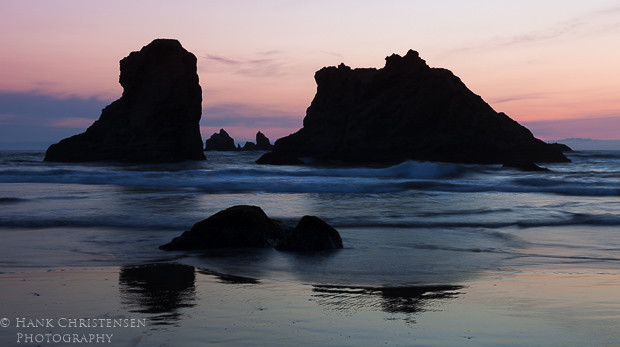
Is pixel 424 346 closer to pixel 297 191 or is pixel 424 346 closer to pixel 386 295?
pixel 386 295

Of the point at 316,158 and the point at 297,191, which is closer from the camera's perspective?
the point at 297,191

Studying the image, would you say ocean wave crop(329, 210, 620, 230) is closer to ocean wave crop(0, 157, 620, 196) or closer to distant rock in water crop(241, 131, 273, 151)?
ocean wave crop(0, 157, 620, 196)

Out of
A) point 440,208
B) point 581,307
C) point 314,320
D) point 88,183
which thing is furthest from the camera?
point 88,183

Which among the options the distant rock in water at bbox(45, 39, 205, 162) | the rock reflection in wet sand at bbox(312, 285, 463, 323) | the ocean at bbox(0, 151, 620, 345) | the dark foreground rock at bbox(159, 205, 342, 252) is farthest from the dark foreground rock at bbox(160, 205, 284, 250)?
the distant rock in water at bbox(45, 39, 205, 162)

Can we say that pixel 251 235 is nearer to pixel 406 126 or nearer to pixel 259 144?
pixel 406 126

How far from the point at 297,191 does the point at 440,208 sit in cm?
770

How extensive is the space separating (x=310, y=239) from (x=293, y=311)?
3175 mm

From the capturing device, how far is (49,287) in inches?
201

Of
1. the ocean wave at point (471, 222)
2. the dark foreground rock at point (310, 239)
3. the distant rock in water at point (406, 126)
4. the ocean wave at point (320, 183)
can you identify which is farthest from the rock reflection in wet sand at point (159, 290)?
the distant rock in water at point (406, 126)

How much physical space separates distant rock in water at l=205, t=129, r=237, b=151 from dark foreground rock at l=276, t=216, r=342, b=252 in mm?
101072

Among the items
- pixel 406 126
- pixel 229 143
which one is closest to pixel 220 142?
pixel 229 143

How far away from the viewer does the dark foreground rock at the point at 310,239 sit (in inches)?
293

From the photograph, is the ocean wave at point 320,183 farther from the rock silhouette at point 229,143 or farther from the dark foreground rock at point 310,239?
the rock silhouette at point 229,143

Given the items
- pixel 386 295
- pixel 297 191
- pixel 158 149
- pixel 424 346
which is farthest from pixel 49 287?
pixel 158 149
